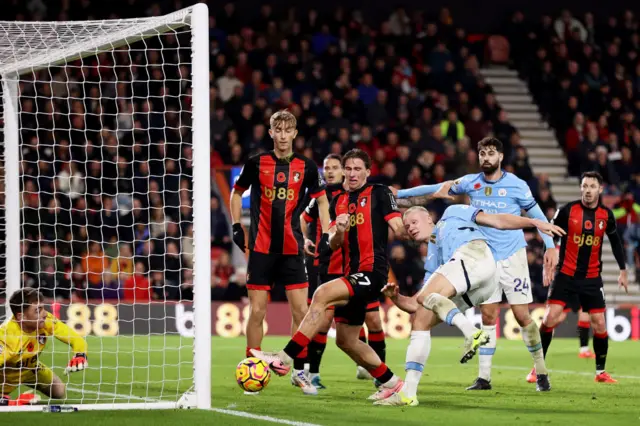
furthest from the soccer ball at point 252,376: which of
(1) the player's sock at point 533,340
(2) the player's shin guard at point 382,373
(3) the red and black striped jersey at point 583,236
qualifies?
(3) the red and black striped jersey at point 583,236

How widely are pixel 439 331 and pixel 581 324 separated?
14.8 ft

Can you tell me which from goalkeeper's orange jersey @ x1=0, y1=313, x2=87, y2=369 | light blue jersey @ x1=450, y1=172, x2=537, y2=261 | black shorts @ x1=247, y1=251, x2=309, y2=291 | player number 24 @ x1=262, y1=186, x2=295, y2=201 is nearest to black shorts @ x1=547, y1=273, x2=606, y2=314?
light blue jersey @ x1=450, y1=172, x2=537, y2=261

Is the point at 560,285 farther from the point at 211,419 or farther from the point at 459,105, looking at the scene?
the point at 459,105

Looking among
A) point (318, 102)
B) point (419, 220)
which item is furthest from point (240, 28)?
point (419, 220)

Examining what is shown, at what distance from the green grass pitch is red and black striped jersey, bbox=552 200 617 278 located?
1039 mm

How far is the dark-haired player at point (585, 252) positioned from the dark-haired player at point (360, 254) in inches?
126

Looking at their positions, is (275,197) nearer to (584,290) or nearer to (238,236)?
(238,236)

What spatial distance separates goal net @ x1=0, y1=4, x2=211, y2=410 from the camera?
726cm

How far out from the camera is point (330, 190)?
9.67 metres

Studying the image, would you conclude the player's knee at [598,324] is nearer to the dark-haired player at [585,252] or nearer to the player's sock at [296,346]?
the dark-haired player at [585,252]

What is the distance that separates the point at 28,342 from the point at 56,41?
2.74m

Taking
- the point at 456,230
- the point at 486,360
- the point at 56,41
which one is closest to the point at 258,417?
the point at 456,230

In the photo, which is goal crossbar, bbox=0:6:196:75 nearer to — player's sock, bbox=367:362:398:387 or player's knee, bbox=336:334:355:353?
player's knee, bbox=336:334:355:353

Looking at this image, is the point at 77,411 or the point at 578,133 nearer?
the point at 77,411
